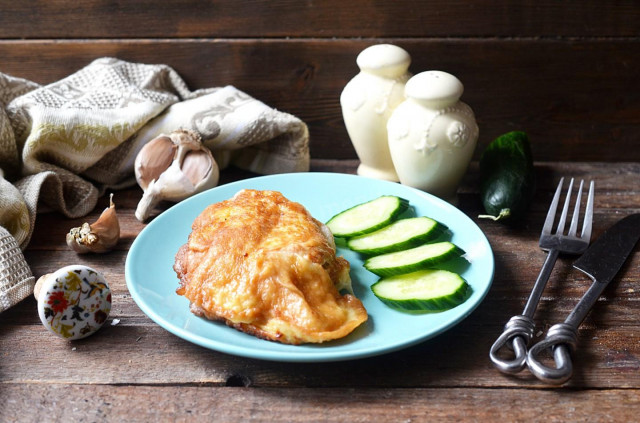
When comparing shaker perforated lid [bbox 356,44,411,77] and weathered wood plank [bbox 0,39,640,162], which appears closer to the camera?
shaker perforated lid [bbox 356,44,411,77]

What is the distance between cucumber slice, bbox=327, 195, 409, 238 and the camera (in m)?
2.18

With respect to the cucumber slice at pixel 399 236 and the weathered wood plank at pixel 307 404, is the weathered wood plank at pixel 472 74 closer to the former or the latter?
the cucumber slice at pixel 399 236

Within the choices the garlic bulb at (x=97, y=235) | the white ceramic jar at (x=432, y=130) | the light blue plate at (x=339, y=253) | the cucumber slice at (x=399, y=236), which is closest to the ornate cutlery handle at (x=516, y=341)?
the light blue plate at (x=339, y=253)

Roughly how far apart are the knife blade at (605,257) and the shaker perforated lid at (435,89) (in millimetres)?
716

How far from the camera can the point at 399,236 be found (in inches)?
82.7

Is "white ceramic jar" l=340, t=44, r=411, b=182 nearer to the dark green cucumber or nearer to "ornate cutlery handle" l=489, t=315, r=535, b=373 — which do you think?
the dark green cucumber

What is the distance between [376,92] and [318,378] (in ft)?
4.15

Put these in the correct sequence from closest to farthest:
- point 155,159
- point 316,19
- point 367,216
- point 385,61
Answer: point 367,216 < point 385,61 < point 155,159 < point 316,19

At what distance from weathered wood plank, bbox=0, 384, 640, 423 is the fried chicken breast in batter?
0.53ft

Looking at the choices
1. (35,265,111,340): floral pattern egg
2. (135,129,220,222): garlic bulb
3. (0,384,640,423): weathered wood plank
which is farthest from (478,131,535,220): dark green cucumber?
(35,265,111,340): floral pattern egg

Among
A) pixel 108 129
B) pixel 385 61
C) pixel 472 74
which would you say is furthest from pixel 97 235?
pixel 472 74

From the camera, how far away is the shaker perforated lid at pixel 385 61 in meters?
2.50

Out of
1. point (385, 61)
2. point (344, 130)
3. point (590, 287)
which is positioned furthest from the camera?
point (344, 130)

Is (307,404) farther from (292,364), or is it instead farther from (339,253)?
(339,253)
